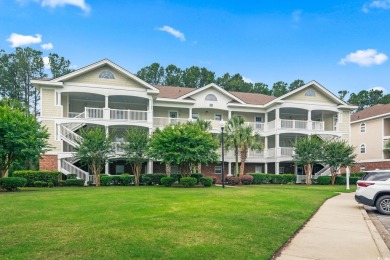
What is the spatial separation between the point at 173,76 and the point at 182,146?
37623 millimetres

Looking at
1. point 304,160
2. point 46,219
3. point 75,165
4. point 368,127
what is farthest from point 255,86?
point 46,219

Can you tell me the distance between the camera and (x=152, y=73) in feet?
194

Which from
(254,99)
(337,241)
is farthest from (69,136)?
(337,241)

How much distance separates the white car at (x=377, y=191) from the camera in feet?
40.5

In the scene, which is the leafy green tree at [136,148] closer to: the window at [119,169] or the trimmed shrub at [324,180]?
the window at [119,169]

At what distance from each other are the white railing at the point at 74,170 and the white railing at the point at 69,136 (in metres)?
1.77

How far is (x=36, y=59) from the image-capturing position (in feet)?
158

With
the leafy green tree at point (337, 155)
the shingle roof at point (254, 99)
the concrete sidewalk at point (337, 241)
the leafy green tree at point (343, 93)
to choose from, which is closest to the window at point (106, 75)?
the shingle roof at point (254, 99)

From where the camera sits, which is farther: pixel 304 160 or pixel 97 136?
pixel 304 160

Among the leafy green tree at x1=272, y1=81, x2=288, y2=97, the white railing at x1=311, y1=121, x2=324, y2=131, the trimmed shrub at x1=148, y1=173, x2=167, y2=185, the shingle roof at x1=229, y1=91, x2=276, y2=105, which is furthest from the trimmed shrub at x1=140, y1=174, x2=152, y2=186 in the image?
the leafy green tree at x1=272, y1=81, x2=288, y2=97

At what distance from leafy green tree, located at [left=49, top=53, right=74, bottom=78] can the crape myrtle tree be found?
31.6 meters

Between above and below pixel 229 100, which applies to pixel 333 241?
below

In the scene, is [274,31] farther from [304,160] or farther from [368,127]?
[368,127]

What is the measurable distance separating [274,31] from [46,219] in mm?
16928
